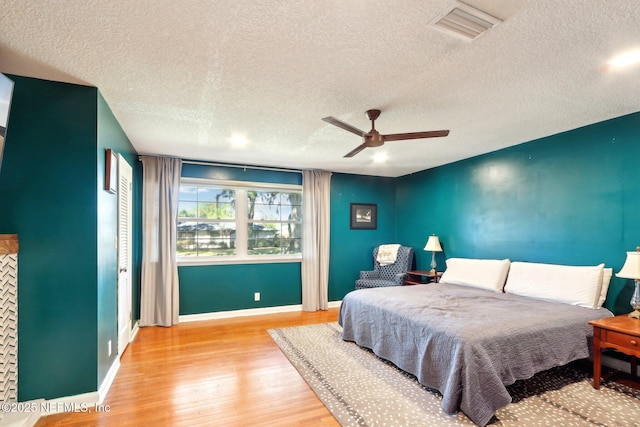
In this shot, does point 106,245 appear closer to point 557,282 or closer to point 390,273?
point 390,273

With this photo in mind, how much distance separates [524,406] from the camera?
234 cm

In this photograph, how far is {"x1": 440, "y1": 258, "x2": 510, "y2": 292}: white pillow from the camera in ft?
12.3

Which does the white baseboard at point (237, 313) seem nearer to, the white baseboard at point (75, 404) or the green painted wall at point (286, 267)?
the green painted wall at point (286, 267)

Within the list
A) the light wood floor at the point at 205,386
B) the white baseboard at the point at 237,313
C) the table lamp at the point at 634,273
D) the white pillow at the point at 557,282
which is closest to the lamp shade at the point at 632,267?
the table lamp at the point at 634,273

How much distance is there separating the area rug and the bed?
0.13 m

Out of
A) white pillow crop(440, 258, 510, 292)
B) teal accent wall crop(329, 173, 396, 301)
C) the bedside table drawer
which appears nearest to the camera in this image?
the bedside table drawer

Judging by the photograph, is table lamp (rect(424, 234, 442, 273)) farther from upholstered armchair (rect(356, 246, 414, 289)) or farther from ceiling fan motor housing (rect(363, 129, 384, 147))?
ceiling fan motor housing (rect(363, 129, 384, 147))

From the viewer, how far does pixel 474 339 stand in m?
2.25

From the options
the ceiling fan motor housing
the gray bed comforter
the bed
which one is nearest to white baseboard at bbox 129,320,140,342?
the bed

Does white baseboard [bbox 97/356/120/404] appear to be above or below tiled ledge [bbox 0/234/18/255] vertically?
below

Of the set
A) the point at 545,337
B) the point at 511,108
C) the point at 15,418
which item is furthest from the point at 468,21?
the point at 15,418

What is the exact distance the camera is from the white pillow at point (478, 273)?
12.3 ft

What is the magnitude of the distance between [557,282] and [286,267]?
3.56 meters

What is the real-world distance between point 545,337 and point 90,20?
3567 mm
